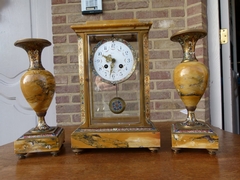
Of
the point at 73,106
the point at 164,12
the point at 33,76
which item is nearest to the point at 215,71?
the point at 164,12

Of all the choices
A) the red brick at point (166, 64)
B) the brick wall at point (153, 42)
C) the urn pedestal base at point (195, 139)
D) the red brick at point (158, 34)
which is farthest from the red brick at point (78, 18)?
the urn pedestal base at point (195, 139)

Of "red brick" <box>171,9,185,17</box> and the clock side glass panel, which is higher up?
"red brick" <box>171,9,185,17</box>

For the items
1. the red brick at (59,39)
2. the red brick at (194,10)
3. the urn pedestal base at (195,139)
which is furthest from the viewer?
the red brick at (59,39)

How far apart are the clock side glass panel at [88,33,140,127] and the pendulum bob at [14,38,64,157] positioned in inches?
5.4

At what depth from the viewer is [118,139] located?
2.25 feet

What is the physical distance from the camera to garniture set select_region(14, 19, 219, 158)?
0.68 metres

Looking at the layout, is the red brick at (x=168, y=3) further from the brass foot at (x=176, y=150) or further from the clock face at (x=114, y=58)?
the brass foot at (x=176, y=150)

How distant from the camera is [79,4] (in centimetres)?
135

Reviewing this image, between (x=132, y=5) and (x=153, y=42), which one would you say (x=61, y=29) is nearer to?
(x=132, y=5)

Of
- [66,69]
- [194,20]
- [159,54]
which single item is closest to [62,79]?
[66,69]

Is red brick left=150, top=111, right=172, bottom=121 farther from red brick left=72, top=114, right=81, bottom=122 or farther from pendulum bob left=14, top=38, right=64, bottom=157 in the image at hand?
pendulum bob left=14, top=38, right=64, bottom=157

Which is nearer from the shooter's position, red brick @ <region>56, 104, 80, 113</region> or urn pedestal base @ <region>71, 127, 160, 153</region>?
urn pedestal base @ <region>71, 127, 160, 153</region>

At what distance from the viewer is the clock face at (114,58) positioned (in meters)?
0.72

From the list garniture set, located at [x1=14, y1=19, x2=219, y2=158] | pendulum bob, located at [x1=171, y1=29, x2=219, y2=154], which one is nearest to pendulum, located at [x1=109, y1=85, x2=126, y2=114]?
garniture set, located at [x1=14, y1=19, x2=219, y2=158]
